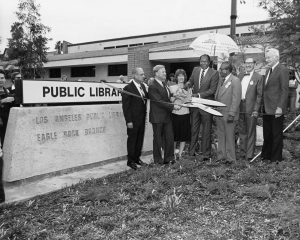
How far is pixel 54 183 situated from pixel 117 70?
84.3 ft

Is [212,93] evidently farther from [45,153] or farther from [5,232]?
[5,232]

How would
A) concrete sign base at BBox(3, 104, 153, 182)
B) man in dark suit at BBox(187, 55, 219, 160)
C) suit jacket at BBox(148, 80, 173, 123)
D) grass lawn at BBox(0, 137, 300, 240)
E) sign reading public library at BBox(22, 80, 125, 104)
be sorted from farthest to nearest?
man in dark suit at BBox(187, 55, 219, 160) → suit jacket at BBox(148, 80, 173, 123) → sign reading public library at BBox(22, 80, 125, 104) → concrete sign base at BBox(3, 104, 153, 182) → grass lawn at BBox(0, 137, 300, 240)

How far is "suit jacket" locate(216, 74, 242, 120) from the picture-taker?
6.20 meters

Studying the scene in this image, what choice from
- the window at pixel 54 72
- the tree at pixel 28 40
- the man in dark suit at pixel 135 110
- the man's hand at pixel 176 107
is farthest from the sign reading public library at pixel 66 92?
the window at pixel 54 72

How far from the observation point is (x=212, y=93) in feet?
21.9

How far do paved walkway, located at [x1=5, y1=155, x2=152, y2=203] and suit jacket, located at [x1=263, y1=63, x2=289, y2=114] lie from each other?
277 centimetres

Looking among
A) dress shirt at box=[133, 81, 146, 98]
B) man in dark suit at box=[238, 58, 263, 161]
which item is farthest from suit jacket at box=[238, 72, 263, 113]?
dress shirt at box=[133, 81, 146, 98]

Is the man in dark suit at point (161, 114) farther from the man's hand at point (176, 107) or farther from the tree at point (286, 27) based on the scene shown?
the tree at point (286, 27)

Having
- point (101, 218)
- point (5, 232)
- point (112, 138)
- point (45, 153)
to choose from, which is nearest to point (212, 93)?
point (112, 138)

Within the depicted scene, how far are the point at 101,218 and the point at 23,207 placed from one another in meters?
1.17

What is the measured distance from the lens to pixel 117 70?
30.6 m

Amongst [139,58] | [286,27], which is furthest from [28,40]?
[286,27]

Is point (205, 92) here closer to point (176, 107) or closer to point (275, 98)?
point (176, 107)

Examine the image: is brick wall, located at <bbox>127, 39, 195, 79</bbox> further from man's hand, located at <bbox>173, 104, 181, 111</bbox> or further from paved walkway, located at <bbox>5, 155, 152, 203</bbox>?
paved walkway, located at <bbox>5, 155, 152, 203</bbox>
